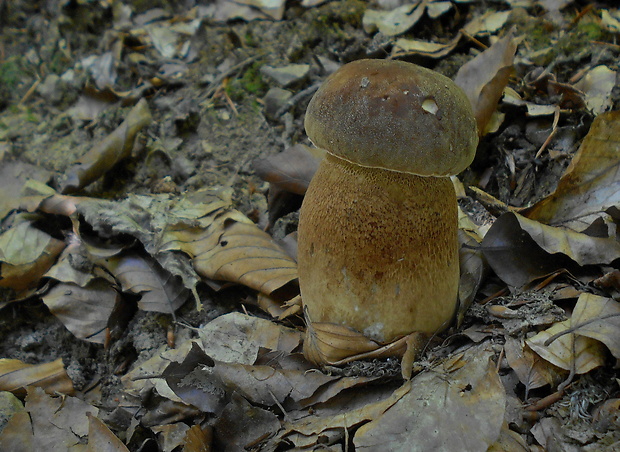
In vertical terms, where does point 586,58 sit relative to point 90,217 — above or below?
above

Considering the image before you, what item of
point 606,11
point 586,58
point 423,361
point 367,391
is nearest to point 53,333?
point 367,391

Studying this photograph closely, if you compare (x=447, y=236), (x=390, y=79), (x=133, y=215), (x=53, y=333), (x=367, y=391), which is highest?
(x=390, y=79)

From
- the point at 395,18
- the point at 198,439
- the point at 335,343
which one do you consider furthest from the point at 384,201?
the point at 395,18

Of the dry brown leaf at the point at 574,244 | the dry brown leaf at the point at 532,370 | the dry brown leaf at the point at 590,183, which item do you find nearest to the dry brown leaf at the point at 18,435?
the dry brown leaf at the point at 532,370

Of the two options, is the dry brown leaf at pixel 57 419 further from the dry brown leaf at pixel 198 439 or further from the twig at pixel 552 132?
the twig at pixel 552 132

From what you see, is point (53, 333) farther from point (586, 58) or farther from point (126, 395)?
point (586, 58)

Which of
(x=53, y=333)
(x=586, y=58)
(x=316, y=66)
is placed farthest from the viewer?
(x=316, y=66)
